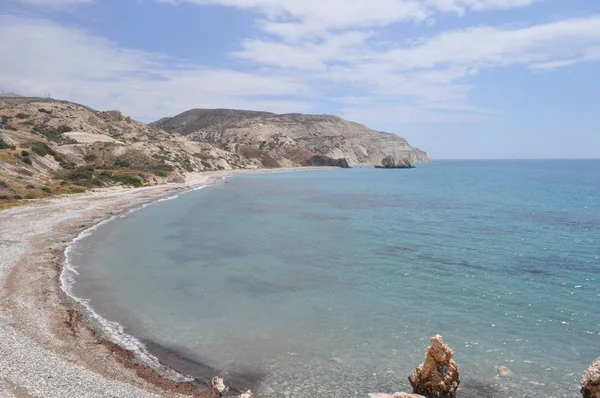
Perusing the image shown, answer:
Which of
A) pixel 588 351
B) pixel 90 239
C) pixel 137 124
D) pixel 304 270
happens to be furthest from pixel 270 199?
pixel 137 124

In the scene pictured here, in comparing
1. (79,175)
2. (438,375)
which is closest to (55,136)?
(79,175)

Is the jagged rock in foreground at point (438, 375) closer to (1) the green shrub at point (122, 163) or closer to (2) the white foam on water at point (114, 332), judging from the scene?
(2) the white foam on water at point (114, 332)

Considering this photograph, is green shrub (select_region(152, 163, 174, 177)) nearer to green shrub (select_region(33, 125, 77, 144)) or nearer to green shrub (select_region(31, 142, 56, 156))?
green shrub (select_region(33, 125, 77, 144))

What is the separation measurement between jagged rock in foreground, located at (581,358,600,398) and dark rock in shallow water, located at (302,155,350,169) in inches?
6566

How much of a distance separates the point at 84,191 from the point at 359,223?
33764 millimetres

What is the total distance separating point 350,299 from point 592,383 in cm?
960

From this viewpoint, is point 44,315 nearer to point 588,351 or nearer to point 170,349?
point 170,349

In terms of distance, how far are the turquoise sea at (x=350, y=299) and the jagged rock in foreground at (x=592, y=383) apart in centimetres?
84

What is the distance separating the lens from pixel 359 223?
40125mm

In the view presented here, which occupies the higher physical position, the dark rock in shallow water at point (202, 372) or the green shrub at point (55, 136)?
the green shrub at point (55, 136)

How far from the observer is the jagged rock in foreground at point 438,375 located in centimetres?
1116

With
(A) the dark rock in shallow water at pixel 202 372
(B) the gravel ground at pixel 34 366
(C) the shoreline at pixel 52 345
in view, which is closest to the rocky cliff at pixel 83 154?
(C) the shoreline at pixel 52 345

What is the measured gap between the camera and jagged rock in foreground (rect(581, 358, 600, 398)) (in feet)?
34.8

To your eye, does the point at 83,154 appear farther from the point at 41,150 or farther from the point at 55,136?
the point at 41,150
